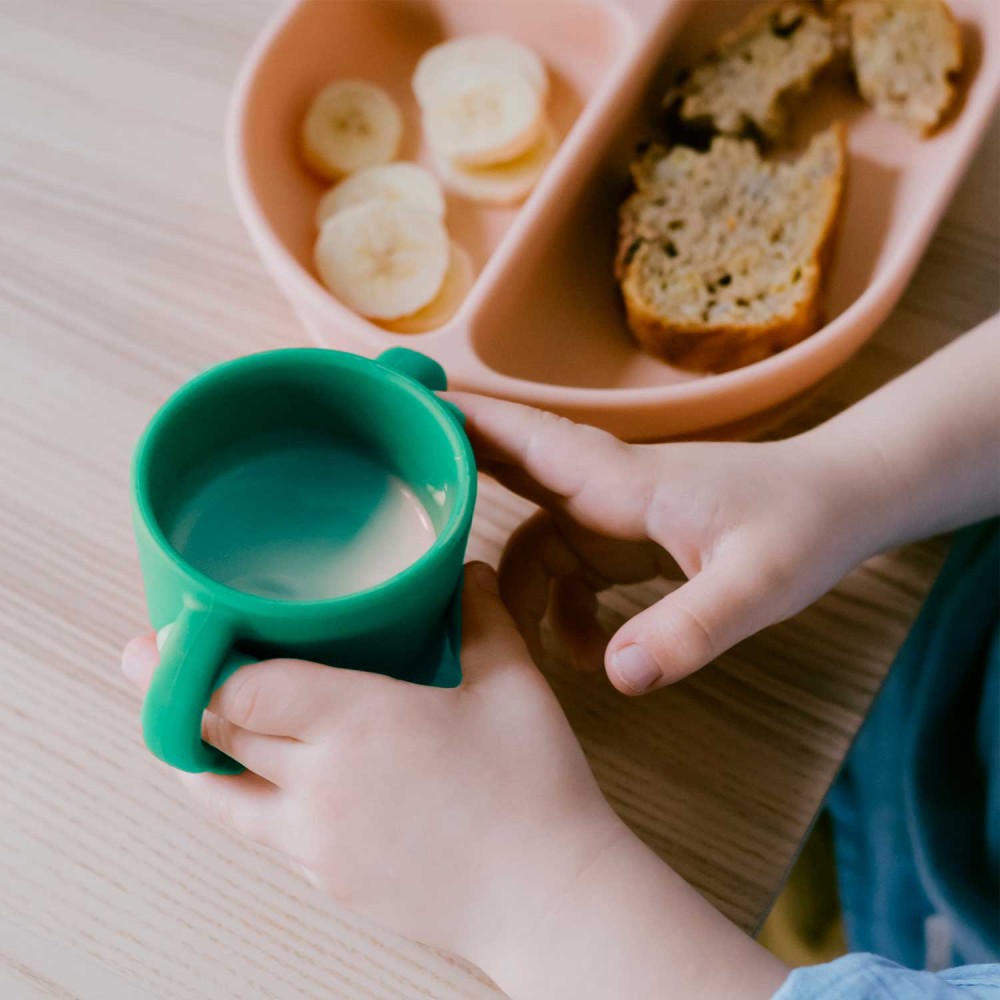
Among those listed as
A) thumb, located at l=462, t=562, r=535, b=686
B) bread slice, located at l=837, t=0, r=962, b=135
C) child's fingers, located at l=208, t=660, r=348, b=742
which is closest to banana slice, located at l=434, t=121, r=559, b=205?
bread slice, located at l=837, t=0, r=962, b=135

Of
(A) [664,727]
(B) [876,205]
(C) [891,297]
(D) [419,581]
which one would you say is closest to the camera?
(D) [419,581]

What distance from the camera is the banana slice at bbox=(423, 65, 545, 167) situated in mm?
896

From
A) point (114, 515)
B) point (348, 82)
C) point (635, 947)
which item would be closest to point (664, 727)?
point (635, 947)

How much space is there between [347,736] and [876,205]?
0.67m

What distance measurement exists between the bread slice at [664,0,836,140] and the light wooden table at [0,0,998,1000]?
18 cm

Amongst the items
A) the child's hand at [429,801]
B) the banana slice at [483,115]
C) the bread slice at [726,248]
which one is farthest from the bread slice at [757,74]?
the child's hand at [429,801]

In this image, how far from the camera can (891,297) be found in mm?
785

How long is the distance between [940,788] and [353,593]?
605 mm

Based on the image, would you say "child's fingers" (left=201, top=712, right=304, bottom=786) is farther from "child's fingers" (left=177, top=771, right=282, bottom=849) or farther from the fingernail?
the fingernail

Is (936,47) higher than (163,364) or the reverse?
higher

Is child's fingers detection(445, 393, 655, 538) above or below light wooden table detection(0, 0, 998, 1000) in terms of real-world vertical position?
above

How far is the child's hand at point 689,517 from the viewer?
0.57 metres

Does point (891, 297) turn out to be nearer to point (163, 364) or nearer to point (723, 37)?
point (723, 37)

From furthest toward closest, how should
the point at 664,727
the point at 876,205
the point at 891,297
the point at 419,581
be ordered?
1. the point at 876,205
2. the point at 891,297
3. the point at 664,727
4. the point at 419,581
